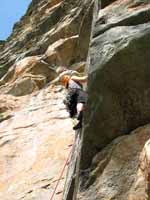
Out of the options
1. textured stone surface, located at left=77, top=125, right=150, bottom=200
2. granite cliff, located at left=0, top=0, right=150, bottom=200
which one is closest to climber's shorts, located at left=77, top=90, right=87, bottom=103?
granite cliff, located at left=0, top=0, right=150, bottom=200

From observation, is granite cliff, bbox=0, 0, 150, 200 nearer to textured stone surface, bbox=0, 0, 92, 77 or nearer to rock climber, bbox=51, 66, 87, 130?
textured stone surface, bbox=0, 0, 92, 77

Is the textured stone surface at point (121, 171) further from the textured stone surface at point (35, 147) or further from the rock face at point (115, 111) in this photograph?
the textured stone surface at point (35, 147)

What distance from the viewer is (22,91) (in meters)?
23.0

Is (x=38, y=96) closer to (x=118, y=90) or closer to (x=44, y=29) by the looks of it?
(x=44, y=29)

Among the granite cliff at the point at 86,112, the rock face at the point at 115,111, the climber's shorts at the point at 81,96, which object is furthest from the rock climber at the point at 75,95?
the rock face at the point at 115,111

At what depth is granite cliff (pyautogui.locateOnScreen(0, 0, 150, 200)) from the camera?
10.8 m

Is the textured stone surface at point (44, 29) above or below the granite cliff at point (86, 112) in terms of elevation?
above

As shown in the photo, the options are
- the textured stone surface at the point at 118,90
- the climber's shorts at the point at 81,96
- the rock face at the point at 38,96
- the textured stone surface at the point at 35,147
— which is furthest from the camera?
the rock face at the point at 38,96

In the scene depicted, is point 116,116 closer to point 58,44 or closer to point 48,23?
point 58,44

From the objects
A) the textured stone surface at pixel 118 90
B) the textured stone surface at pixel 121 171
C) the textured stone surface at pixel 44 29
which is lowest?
the textured stone surface at pixel 121 171

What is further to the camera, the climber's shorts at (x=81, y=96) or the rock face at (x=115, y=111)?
the climber's shorts at (x=81, y=96)

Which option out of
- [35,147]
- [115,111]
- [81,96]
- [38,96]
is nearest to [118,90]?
[115,111]

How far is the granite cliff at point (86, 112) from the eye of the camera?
424 inches

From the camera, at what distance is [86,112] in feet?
38.4
